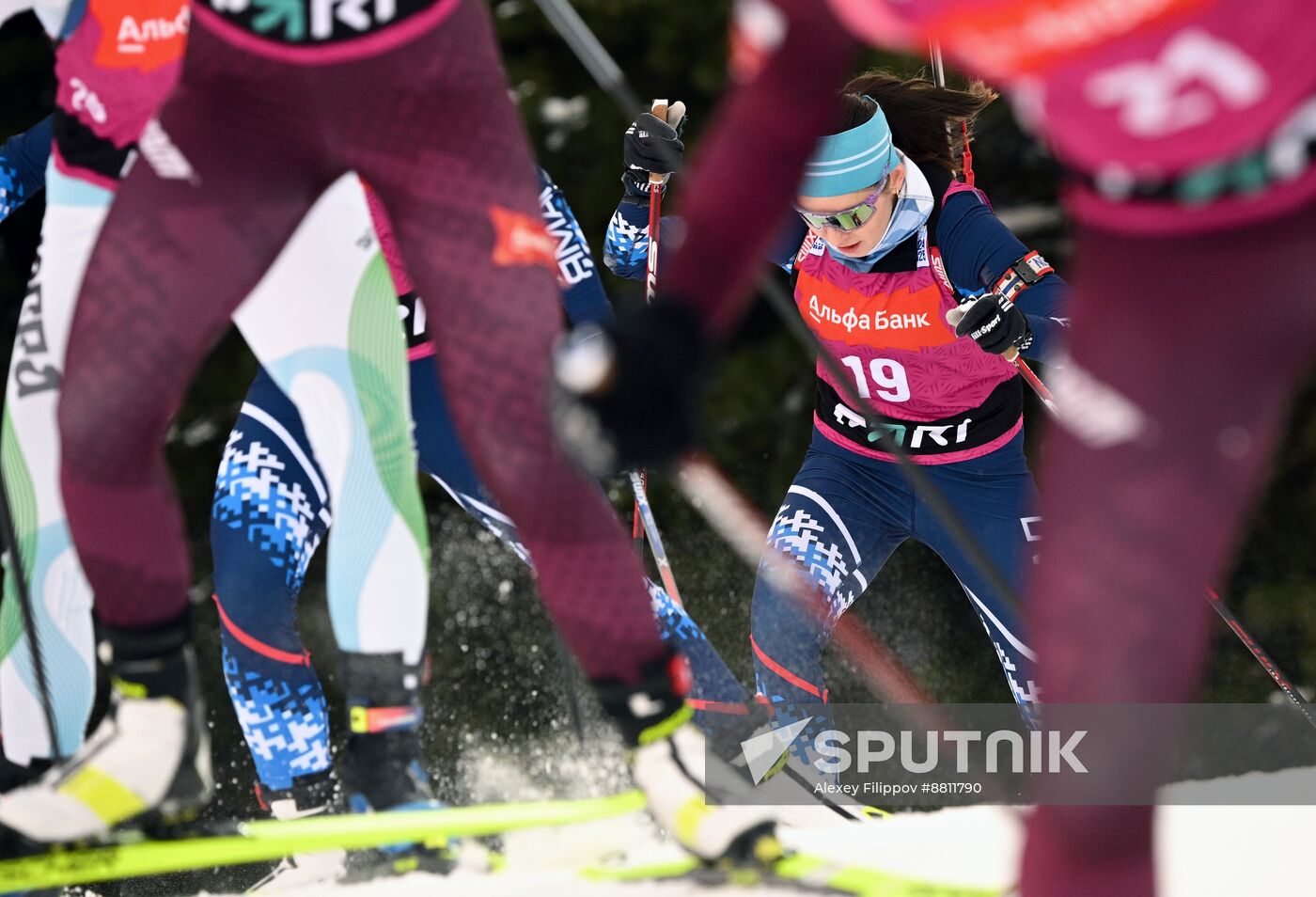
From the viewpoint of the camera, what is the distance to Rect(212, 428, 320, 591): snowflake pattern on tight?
3525 millimetres

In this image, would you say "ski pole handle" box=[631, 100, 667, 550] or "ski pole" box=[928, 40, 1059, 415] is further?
"ski pole handle" box=[631, 100, 667, 550]

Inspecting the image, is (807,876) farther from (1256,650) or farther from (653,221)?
(653,221)

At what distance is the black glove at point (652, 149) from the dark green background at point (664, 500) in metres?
3.44

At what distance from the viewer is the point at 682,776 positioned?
2.12 meters

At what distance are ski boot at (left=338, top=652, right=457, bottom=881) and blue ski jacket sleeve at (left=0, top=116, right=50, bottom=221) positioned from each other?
1469 millimetres

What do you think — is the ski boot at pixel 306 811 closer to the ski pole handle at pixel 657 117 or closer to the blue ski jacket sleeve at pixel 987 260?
the ski pole handle at pixel 657 117

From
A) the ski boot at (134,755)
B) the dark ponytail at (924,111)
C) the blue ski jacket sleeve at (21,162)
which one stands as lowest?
the ski boot at (134,755)

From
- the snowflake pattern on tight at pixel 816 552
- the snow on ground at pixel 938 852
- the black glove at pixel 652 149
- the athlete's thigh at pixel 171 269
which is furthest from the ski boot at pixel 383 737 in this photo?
the black glove at pixel 652 149

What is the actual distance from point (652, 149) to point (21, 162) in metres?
1.48

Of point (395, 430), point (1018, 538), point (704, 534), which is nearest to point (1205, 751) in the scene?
point (704, 534)

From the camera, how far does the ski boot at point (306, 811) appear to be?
3.48m

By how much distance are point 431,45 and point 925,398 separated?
2.06 meters

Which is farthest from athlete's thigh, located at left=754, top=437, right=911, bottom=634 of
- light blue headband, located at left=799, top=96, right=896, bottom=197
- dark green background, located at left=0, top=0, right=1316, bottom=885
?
dark green background, located at left=0, top=0, right=1316, bottom=885

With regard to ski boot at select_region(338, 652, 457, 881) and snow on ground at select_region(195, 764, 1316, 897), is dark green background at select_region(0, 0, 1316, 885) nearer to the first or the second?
snow on ground at select_region(195, 764, 1316, 897)
